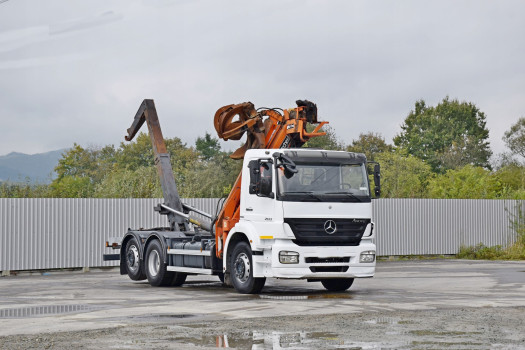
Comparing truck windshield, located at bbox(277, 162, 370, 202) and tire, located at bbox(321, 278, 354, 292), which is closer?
truck windshield, located at bbox(277, 162, 370, 202)

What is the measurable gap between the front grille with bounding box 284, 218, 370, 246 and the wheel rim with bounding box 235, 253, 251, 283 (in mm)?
A: 1176

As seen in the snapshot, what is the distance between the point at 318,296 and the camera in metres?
16.1

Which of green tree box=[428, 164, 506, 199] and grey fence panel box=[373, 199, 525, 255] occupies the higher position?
green tree box=[428, 164, 506, 199]

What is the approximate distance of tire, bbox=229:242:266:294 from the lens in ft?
52.4

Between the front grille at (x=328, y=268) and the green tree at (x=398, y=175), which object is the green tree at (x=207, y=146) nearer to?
the green tree at (x=398, y=175)

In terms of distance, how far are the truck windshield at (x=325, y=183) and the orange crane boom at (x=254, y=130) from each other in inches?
35.8

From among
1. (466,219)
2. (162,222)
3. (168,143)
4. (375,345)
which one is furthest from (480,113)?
(375,345)

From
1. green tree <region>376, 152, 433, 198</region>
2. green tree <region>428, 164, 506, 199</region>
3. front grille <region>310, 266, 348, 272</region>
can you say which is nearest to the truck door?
front grille <region>310, 266, 348, 272</region>

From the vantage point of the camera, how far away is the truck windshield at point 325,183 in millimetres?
15641

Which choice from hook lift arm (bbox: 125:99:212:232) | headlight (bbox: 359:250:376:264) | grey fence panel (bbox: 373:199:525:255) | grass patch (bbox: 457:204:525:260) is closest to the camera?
headlight (bbox: 359:250:376:264)

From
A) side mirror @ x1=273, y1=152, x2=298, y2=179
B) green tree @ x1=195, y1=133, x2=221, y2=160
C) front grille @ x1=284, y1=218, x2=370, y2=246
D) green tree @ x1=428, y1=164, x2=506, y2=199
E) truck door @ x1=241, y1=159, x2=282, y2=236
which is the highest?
green tree @ x1=195, y1=133, x2=221, y2=160

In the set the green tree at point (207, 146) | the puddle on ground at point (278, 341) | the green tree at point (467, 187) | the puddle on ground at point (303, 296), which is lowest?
the puddle on ground at point (303, 296)

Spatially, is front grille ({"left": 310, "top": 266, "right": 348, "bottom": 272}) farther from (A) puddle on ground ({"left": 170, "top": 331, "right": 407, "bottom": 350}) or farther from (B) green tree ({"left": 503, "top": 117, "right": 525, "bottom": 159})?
(B) green tree ({"left": 503, "top": 117, "right": 525, "bottom": 159})

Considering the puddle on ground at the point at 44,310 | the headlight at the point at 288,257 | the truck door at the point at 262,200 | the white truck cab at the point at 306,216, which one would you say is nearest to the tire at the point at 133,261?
the white truck cab at the point at 306,216
